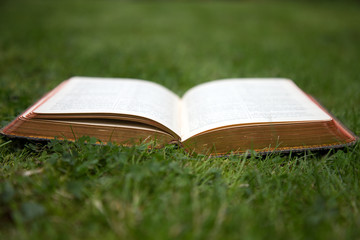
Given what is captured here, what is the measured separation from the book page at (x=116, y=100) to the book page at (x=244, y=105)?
5.4 inches

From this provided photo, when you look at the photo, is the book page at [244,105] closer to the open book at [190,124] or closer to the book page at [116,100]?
the open book at [190,124]

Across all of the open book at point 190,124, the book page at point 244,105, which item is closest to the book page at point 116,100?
the open book at point 190,124

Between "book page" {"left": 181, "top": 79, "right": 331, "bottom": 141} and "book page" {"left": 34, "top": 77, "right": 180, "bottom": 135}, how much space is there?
0.45ft

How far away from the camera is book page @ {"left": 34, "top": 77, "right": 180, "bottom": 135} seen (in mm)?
1440

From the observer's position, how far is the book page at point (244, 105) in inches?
58.1

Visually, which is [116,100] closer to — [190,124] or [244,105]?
[190,124]

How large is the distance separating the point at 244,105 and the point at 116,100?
856mm

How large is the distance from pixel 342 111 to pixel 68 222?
2.41 meters

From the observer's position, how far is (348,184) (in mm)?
1303

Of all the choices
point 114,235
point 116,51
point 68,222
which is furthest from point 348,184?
point 116,51

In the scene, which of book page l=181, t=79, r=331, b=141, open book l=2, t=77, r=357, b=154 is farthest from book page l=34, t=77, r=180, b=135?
book page l=181, t=79, r=331, b=141

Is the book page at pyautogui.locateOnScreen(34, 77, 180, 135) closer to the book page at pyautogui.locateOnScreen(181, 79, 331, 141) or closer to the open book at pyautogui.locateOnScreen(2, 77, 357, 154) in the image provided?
the open book at pyautogui.locateOnScreen(2, 77, 357, 154)

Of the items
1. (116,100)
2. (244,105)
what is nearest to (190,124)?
(244,105)

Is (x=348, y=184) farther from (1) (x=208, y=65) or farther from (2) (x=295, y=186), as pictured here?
(1) (x=208, y=65)
